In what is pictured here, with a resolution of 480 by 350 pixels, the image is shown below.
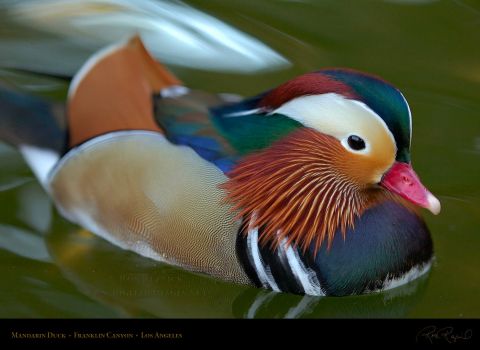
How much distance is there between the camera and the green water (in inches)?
117

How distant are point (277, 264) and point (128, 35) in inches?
58.6

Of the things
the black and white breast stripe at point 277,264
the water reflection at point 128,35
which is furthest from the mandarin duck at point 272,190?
the water reflection at point 128,35

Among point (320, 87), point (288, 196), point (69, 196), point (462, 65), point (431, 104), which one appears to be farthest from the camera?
point (462, 65)

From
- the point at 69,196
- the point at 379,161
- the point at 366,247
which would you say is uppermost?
the point at 379,161

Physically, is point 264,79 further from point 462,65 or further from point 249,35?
point 462,65

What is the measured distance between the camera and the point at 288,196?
2969mm

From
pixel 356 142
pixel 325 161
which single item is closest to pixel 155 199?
pixel 325 161

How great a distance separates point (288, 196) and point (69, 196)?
0.69m

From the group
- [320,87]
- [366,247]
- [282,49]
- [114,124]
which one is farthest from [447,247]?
[282,49]

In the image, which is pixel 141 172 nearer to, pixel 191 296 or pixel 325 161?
pixel 191 296

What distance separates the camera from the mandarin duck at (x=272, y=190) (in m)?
2.82

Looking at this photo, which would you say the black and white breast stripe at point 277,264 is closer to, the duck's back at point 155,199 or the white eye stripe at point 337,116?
the duck's back at point 155,199

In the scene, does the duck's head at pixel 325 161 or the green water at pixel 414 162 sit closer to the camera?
the duck's head at pixel 325 161

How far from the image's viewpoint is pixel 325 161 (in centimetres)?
292
